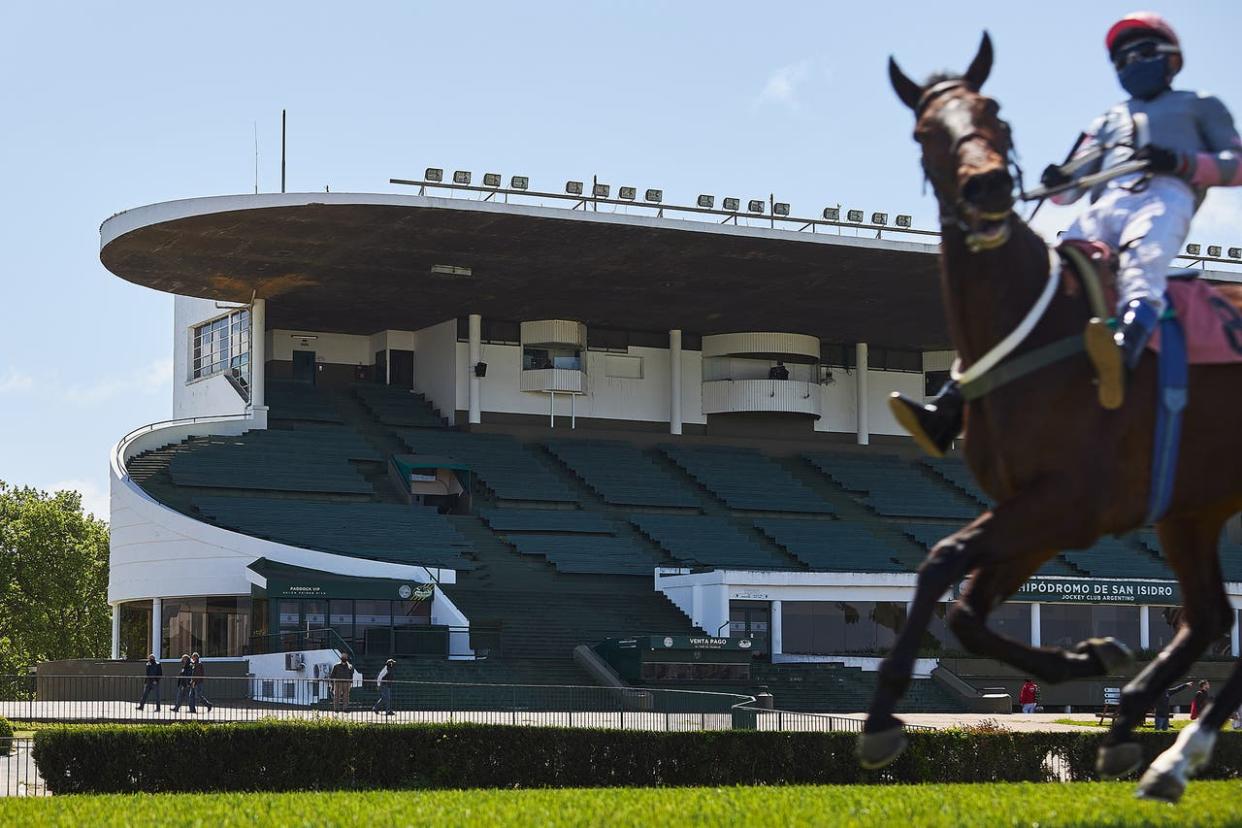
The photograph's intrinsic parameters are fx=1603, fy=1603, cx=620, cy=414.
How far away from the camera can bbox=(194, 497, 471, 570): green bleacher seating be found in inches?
1816

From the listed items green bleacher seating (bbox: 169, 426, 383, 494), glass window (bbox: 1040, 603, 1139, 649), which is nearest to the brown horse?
green bleacher seating (bbox: 169, 426, 383, 494)

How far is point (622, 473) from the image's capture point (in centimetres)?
5875

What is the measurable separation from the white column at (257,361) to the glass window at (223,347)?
24.5 inches

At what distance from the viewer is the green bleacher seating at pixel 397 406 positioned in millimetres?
59875

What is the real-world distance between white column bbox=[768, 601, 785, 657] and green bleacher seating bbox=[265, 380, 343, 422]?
1917 cm

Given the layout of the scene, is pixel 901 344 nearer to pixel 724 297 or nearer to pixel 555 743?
pixel 724 297

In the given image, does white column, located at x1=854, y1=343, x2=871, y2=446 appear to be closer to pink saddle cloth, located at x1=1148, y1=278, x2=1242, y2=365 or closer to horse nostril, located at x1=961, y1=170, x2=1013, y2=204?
pink saddle cloth, located at x1=1148, y1=278, x2=1242, y2=365

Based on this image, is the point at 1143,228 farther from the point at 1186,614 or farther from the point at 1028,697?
the point at 1028,697

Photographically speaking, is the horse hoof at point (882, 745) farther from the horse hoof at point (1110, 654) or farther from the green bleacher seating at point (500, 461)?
the green bleacher seating at point (500, 461)

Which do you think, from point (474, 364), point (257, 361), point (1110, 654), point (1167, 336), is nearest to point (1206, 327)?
point (1167, 336)

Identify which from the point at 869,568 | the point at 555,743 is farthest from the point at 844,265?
the point at 555,743

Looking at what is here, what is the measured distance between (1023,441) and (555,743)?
50.4ft

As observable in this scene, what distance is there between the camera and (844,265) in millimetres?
53719

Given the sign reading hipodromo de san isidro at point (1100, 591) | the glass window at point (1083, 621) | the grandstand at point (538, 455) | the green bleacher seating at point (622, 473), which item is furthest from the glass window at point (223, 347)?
the glass window at point (1083, 621)
